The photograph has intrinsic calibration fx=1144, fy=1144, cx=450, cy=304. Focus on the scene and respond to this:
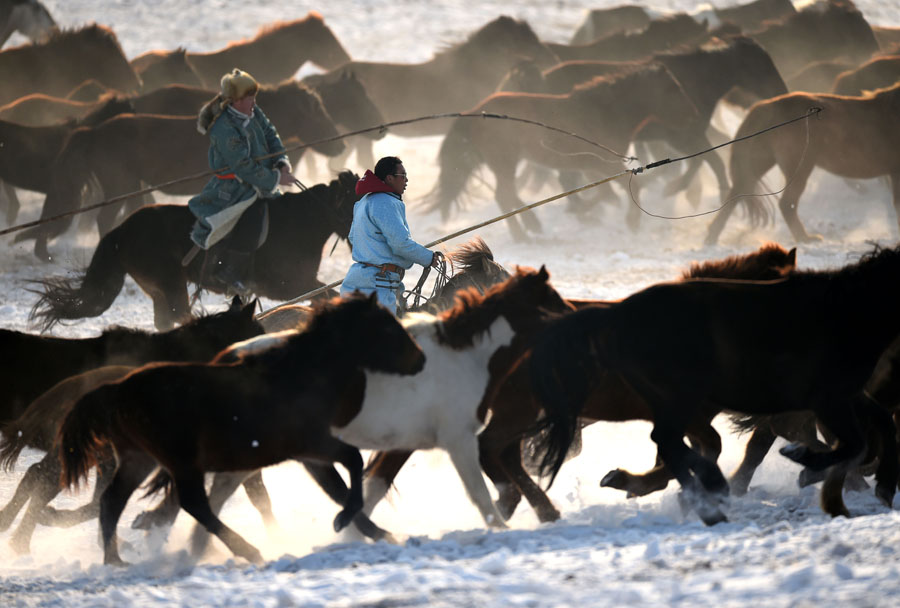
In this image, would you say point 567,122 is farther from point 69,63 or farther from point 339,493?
point 339,493

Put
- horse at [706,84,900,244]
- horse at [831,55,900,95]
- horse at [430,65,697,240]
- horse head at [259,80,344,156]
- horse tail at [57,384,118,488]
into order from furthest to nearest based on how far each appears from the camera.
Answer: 1. horse at [831,55,900,95]
2. horse at [430,65,697,240]
3. horse head at [259,80,344,156]
4. horse at [706,84,900,244]
5. horse tail at [57,384,118,488]

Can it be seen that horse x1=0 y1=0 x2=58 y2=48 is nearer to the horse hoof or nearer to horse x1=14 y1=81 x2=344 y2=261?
horse x1=14 y1=81 x2=344 y2=261

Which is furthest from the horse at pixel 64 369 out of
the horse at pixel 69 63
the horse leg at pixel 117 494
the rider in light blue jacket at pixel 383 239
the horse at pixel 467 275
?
the horse at pixel 69 63

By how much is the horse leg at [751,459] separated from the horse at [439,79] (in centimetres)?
1392

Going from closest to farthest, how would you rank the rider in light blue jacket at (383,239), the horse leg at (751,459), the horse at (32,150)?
the horse leg at (751,459), the rider in light blue jacket at (383,239), the horse at (32,150)

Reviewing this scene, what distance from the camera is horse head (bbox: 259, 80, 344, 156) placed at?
1534 cm

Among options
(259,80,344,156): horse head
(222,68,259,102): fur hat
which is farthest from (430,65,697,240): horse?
(222,68,259,102): fur hat

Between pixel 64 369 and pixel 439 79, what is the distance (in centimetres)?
1536

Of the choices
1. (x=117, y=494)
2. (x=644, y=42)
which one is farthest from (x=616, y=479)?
(x=644, y=42)

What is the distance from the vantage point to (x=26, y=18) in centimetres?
2255

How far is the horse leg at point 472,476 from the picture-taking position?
5551 mm

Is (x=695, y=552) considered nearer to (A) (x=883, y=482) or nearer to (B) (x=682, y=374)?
(B) (x=682, y=374)

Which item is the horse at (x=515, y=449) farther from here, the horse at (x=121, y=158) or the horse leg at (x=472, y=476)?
the horse at (x=121, y=158)

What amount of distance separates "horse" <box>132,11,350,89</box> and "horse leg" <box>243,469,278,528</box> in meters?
15.7
